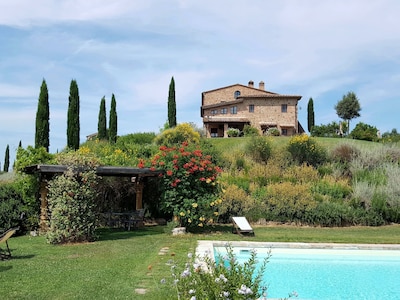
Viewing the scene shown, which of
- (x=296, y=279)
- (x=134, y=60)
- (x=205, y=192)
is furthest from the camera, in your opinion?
(x=134, y=60)

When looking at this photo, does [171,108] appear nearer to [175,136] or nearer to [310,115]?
[175,136]

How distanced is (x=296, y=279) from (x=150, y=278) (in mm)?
3550

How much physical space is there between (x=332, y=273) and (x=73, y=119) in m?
21.8

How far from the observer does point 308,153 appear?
21.5 metres

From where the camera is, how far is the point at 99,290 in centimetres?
570

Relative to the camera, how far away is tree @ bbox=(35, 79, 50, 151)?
2328 cm

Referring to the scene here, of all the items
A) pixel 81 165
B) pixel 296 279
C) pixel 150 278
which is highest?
pixel 81 165

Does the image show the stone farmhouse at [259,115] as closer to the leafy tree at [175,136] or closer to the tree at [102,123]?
the tree at [102,123]

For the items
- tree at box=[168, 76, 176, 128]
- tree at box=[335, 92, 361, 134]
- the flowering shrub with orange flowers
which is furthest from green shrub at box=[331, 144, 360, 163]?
tree at box=[335, 92, 361, 134]

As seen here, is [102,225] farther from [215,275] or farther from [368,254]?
[215,275]

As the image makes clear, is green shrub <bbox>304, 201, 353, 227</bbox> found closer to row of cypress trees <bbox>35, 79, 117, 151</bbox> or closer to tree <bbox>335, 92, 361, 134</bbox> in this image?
row of cypress trees <bbox>35, 79, 117, 151</bbox>

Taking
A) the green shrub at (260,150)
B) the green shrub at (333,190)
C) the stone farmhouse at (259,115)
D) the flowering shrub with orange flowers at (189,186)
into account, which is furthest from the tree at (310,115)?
the flowering shrub with orange flowers at (189,186)

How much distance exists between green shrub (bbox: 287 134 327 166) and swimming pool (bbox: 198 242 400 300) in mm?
11101

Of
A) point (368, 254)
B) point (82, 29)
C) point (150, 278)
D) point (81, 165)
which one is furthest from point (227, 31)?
point (150, 278)
